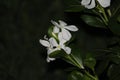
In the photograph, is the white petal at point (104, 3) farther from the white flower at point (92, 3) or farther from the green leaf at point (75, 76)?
the green leaf at point (75, 76)

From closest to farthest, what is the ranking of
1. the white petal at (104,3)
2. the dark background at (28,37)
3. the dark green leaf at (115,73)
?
1. the white petal at (104,3)
2. the dark green leaf at (115,73)
3. the dark background at (28,37)

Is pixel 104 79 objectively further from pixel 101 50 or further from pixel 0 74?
pixel 0 74

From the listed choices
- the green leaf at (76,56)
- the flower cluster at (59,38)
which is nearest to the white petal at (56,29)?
the flower cluster at (59,38)

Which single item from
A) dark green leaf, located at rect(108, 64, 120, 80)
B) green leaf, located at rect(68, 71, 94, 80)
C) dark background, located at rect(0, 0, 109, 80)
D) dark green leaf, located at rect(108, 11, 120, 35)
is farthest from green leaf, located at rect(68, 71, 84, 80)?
dark background, located at rect(0, 0, 109, 80)

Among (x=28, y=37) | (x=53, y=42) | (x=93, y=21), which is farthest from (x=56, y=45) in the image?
(x=28, y=37)

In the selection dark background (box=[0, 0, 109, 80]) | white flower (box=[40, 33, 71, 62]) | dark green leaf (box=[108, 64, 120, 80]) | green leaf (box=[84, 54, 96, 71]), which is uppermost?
white flower (box=[40, 33, 71, 62])

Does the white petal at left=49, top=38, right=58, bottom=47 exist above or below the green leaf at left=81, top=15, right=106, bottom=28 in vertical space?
above

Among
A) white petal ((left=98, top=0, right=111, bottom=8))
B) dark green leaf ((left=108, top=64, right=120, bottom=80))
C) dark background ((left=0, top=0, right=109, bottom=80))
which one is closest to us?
white petal ((left=98, top=0, right=111, bottom=8))

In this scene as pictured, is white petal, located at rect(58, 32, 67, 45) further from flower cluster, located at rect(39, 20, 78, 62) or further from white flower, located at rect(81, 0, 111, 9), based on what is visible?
white flower, located at rect(81, 0, 111, 9)
